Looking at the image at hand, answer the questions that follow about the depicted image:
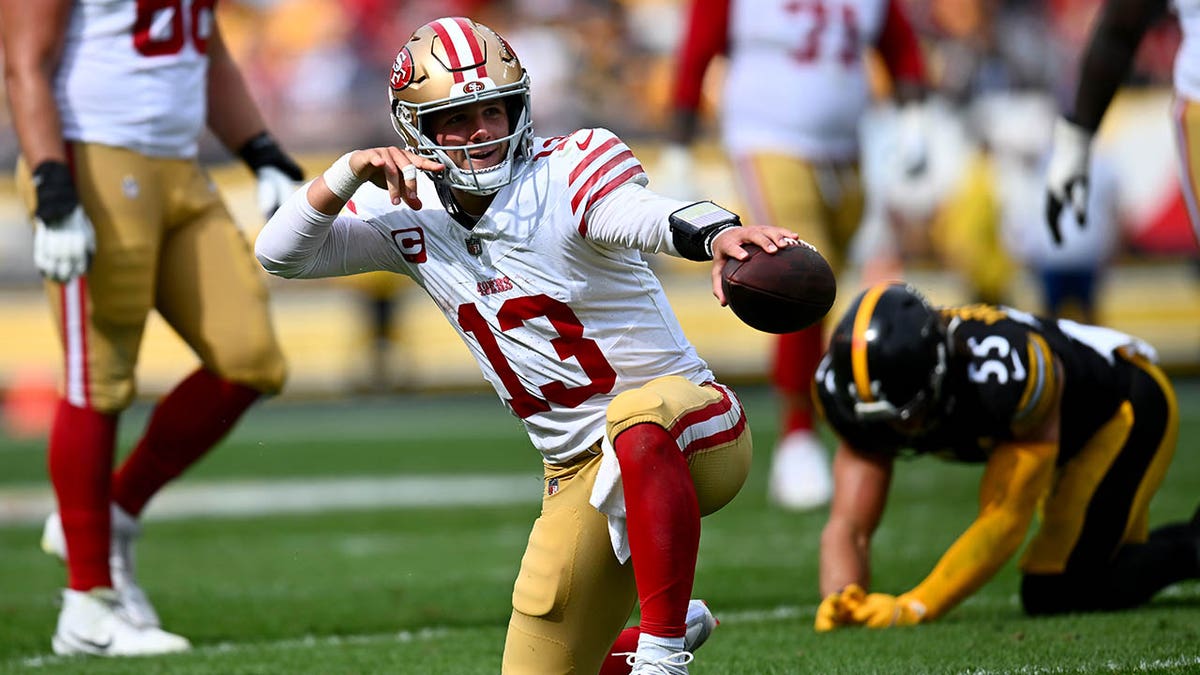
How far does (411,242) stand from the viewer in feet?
10.2

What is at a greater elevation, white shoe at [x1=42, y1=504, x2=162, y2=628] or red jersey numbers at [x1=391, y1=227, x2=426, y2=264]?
red jersey numbers at [x1=391, y1=227, x2=426, y2=264]

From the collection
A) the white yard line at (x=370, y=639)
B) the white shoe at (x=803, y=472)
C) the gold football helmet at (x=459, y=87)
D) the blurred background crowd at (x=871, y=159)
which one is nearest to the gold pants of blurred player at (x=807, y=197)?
the white shoe at (x=803, y=472)

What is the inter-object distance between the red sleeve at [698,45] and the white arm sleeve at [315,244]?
340 cm

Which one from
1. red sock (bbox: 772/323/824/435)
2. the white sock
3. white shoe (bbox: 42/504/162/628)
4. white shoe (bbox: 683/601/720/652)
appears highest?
the white sock

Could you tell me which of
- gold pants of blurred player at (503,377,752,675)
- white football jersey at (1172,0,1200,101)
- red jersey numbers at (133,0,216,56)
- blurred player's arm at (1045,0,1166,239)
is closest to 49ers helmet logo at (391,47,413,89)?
gold pants of blurred player at (503,377,752,675)

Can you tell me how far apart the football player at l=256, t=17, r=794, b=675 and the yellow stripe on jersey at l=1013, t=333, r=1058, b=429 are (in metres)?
0.97

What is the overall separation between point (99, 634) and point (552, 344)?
158 cm

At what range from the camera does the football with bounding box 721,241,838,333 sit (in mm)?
2621

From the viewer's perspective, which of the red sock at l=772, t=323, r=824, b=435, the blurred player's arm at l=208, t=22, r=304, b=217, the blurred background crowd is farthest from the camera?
the blurred background crowd

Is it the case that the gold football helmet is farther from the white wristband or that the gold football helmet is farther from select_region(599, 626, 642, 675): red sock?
select_region(599, 626, 642, 675): red sock

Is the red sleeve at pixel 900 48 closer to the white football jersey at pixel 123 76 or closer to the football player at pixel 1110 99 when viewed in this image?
the football player at pixel 1110 99

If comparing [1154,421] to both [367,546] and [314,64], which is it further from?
[314,64]

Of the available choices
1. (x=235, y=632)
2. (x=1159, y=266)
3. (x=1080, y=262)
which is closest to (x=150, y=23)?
(x=235, y=632)

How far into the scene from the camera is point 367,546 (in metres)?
5.93
